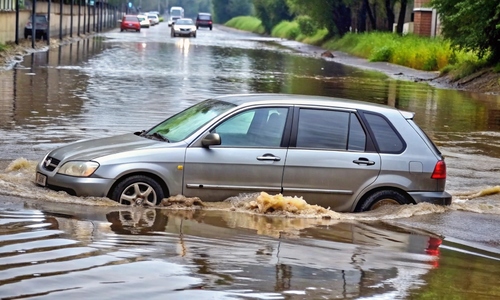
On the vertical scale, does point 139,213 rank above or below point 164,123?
below

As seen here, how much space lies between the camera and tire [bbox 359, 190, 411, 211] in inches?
393

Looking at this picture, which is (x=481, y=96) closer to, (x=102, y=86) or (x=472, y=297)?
(x=102, y=86)

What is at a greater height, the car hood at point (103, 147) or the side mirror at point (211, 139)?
the side mirror at point (211, 139)

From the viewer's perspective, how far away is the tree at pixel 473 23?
34469 mm

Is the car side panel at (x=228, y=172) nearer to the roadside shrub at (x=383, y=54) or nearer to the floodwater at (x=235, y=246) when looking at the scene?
the floodwater at (x=235, y=246)

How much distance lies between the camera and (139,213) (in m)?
9.15

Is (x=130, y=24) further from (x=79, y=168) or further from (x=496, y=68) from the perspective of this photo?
(x=79, y=168)

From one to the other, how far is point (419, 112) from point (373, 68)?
76.5ft

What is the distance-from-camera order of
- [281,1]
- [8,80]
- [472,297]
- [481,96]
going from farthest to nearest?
[281,1]
[481,96]
[8,80]
[472,297]

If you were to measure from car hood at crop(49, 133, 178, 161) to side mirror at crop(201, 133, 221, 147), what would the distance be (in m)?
0.33

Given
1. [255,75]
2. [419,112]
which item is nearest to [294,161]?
[419,112]

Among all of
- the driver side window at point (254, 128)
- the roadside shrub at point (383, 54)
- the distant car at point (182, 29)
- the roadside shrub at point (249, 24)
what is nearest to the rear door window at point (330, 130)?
the driver side window at point (254, 128)

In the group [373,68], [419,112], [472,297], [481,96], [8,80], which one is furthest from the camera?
[373,68]

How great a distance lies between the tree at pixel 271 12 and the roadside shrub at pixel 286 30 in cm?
175
